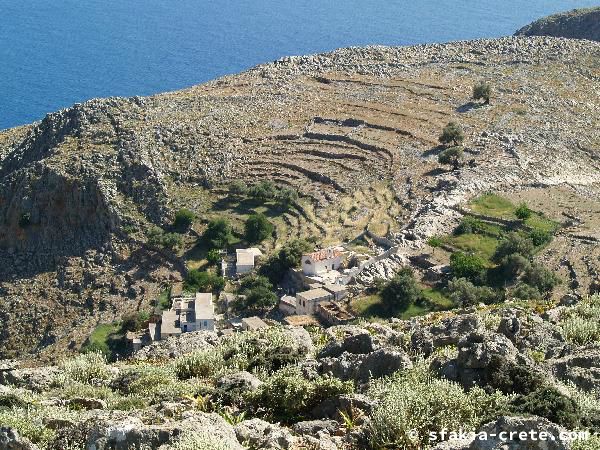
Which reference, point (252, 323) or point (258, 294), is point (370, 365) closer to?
point (252, 323)

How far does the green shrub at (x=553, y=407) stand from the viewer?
14547 mm

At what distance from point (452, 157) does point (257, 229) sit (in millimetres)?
15159

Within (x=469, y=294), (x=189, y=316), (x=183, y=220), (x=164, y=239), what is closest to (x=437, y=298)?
(x=469, y=294)

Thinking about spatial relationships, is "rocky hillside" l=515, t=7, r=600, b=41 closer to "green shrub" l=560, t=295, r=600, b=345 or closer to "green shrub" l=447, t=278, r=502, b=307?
"green shrub" l=447, t=278, r=502, b=307

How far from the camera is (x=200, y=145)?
69938 millimetres

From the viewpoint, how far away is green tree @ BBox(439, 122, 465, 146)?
217 ft

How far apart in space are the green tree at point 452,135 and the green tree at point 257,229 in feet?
52.1

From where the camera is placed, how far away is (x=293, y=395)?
60.2 ft

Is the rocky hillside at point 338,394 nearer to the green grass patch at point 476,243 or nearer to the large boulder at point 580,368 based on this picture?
the large boulder at point 580,368

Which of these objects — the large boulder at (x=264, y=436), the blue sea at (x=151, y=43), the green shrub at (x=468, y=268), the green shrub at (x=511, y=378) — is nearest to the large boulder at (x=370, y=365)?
the green shrub at (x=511, y=378)

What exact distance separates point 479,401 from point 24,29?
179 metres

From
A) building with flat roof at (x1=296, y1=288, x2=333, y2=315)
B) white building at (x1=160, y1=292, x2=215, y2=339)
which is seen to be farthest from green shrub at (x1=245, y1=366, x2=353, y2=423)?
building with flat roof at (x1=296, y1=288, x2=333, y2=315)

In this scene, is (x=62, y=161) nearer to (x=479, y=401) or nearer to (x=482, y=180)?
(x=482, y=180)

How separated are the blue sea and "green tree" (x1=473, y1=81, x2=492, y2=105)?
67019 mm
